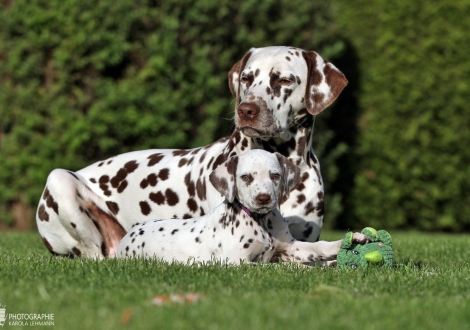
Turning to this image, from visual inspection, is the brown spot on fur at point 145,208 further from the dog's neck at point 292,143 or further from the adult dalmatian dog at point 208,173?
the dog's neck at point 292,143

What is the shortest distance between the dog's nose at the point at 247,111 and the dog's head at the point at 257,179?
0.41 metres

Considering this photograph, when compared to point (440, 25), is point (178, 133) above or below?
below

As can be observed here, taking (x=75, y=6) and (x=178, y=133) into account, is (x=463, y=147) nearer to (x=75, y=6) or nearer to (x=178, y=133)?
(x=178, y=133)

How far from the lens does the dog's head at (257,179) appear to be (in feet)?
19.8

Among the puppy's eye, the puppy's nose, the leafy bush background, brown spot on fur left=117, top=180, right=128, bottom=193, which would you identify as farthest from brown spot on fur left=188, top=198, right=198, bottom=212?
the leafy bush background

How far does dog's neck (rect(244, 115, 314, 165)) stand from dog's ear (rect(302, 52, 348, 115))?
0.69ft

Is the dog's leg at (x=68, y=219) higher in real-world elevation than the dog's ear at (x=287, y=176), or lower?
lower

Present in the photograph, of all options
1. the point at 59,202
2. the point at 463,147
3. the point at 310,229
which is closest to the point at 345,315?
the point at 310,229

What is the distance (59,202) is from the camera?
7.76 m

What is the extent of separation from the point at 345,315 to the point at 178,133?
9172 mm

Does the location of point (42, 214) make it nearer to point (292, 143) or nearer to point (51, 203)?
point (51, 203)

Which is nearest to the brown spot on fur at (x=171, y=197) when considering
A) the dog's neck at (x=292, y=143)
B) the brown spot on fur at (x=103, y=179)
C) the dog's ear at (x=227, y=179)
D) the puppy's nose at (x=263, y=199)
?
the brown spot on fur at (x=103, y=179)

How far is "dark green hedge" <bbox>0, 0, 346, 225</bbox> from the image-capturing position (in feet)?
42.6

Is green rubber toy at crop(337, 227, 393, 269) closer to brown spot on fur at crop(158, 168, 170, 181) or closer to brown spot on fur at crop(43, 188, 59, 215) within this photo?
brown spot on fur at crop(158, 168, 170, 181)
